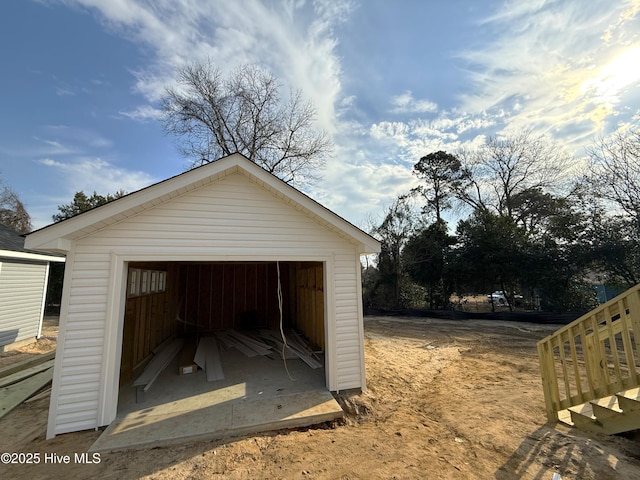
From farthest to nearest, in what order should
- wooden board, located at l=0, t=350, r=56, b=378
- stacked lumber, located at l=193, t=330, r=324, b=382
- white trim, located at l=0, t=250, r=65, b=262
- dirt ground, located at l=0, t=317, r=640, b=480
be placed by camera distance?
white trim, located at l=0, t=250, r=65, b=262, stacked lumber, located at l=193, t=330, r=324, b=382, wooden board, located at l=0, t=350, r=56, b=378, dirt ground, located at l=0, t=317, r=640, b=480

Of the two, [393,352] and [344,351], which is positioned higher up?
[344,351]

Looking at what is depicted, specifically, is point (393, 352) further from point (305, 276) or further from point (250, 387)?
point (250, 387)

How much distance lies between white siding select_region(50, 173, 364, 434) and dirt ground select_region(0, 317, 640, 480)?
0.56m

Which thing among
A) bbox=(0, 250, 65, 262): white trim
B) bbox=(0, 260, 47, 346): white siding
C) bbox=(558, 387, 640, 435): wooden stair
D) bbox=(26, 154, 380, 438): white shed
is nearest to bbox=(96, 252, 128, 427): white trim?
bbox=(26, 154, 380, 438): white shed

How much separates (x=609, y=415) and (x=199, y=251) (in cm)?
579

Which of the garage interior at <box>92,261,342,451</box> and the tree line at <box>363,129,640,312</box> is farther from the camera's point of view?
the tree line at <box>363,129,640,312</box>

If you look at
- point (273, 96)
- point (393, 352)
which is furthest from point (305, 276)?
point (273, 96)

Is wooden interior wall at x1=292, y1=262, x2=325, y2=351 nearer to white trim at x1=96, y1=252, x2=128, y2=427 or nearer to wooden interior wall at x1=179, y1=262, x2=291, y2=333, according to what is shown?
wooden interior wall at x1=179, y1=262, x2=291, y2=333

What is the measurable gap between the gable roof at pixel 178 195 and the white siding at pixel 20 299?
723 centimetres

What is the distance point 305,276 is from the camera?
25.4 ft

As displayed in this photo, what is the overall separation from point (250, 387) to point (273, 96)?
16.0m

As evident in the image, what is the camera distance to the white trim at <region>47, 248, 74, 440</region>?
134 inches

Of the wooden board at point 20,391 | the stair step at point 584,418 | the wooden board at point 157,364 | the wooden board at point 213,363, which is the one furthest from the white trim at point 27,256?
the stair step at point 584,418

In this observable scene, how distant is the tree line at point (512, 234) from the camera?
1128 cm
